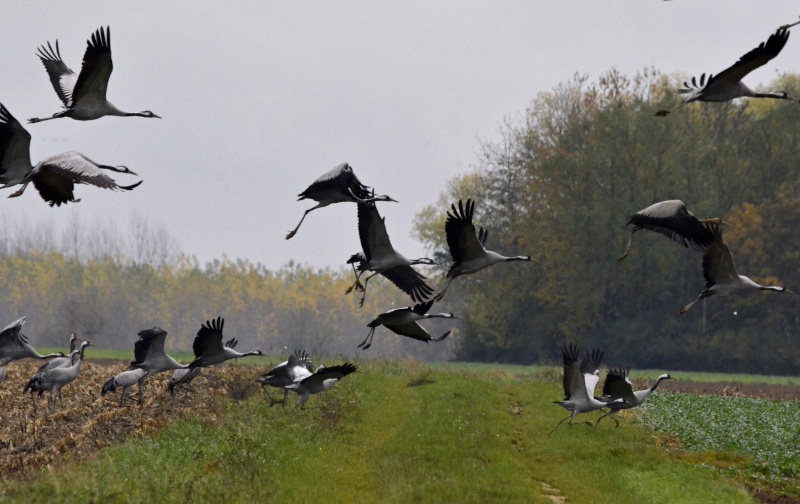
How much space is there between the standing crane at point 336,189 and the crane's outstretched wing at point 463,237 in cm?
91

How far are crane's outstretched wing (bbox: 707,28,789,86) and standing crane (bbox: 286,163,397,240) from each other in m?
4.54

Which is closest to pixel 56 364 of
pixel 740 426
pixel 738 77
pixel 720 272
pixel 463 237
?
pixel 463 237

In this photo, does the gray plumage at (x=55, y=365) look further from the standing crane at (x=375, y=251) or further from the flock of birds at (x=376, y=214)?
the standing crane at (x=375, y=251)

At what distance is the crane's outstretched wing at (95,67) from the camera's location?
1088 centimetres

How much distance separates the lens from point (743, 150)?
59.4 meters

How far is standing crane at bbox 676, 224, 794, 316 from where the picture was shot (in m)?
11.9

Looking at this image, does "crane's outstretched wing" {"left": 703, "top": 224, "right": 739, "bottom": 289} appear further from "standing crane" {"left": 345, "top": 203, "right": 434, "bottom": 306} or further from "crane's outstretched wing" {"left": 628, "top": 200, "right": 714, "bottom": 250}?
"standing crane" {"left": 345, "top": 203, "right": 434, "bottom": 306}

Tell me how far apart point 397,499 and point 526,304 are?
49.6 m

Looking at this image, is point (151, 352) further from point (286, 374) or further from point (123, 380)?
point (123, 380)

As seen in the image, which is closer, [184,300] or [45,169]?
[45,169]

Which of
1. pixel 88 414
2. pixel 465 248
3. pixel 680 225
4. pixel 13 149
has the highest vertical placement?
pixel 13 149

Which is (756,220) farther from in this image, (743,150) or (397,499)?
(397,499)

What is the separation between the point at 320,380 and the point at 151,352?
3355 mm

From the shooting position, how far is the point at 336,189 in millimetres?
12227
